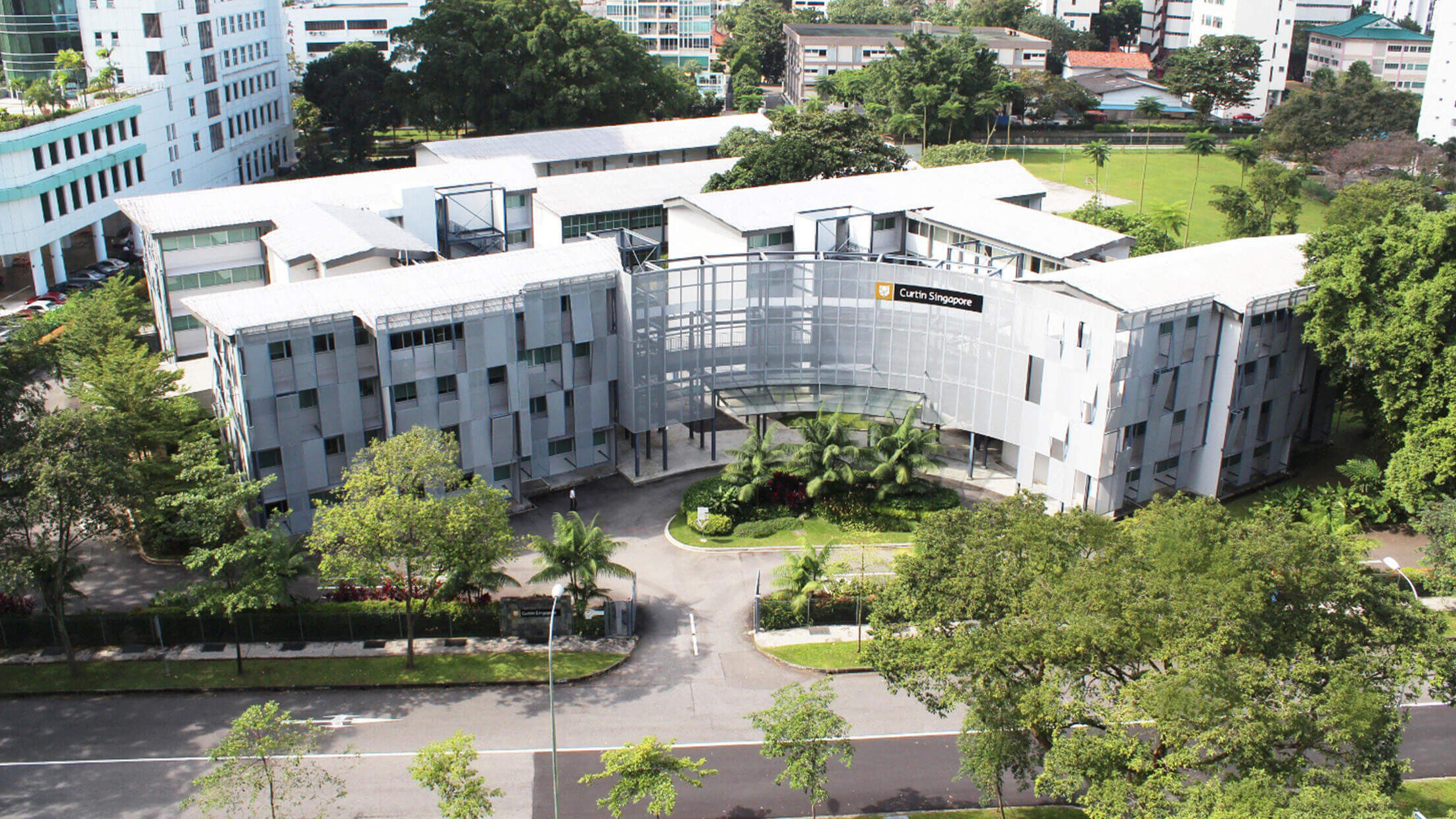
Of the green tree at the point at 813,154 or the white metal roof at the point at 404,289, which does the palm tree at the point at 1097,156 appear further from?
the white metal roof at the point at 404,289

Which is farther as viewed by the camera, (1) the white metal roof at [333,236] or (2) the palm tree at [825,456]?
(1) the white metal roof at [333,236]

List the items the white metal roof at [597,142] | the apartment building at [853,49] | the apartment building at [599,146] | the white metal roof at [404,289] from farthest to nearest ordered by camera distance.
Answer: the apartment building at [853,49] < the apartment building at [599,146] < the white metal roof at [597,142] < the white metal roof at [404,289]

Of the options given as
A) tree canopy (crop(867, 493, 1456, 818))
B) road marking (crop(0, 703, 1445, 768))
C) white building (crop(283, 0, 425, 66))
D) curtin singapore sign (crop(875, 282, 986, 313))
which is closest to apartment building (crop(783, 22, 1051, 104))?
white building (crop(283, 0, 425, 66))

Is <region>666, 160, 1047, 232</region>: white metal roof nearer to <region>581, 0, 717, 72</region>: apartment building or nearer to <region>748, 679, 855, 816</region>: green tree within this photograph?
<region>748, 679, 855, 816</region>: green tree

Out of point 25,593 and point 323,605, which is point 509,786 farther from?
point 25,593

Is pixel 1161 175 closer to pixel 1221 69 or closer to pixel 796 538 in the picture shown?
pixel 1221 69

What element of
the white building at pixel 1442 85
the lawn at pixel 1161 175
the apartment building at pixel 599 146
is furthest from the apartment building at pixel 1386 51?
the apartment building at pixel 599 146
